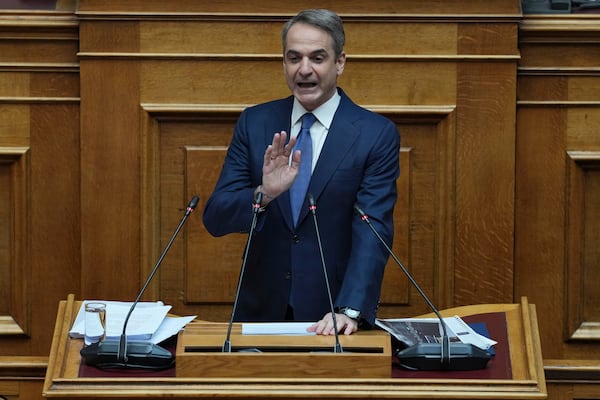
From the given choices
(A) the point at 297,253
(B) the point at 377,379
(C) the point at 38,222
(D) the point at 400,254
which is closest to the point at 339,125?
(A) the point at 297,253

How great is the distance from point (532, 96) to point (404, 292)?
2.39 ft

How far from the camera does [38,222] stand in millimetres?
3898

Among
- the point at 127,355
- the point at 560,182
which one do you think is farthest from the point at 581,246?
the point at 127,355

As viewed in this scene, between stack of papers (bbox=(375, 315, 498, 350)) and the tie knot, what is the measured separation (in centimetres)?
54

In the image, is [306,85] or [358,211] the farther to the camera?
[306,85]

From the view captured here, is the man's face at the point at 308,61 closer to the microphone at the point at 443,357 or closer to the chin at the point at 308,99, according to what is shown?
the chin at the point at 308,99

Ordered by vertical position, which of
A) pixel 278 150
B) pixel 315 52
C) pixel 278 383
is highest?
pixel 315 52

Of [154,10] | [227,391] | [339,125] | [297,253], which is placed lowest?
[227,391]

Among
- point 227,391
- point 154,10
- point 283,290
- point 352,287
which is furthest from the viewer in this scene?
point 154,10

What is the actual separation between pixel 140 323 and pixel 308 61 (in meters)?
0.72

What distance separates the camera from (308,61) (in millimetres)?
2854

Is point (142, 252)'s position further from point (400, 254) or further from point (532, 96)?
point (532, 96)

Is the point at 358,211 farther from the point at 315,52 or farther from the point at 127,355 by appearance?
the point at 127,355

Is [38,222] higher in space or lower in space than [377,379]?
higher
